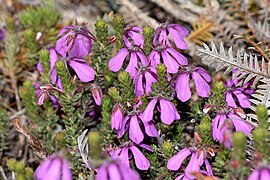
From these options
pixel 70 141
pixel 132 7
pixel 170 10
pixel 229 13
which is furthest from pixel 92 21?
pixel 70 141

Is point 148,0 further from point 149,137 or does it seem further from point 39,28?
point 149,137

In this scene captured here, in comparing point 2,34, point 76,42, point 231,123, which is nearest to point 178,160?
point 231,123

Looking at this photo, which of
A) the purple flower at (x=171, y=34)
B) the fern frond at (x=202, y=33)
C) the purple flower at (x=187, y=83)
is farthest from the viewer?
the fern frond at (x=202, y=33)

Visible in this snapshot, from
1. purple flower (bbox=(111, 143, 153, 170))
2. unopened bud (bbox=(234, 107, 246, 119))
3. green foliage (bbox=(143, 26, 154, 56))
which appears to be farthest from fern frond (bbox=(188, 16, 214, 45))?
purple flower (bbox=(111, 143, 153, 170))

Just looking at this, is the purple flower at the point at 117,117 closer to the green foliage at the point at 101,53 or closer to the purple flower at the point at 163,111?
the purple flower at the point at 163,111

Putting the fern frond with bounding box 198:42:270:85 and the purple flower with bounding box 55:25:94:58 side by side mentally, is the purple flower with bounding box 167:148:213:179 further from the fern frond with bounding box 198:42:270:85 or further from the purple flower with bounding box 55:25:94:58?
the purple flower with bounding box 55:25:94:58

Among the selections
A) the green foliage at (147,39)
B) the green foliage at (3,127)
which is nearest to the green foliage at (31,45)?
the green foliage at (3,127)
